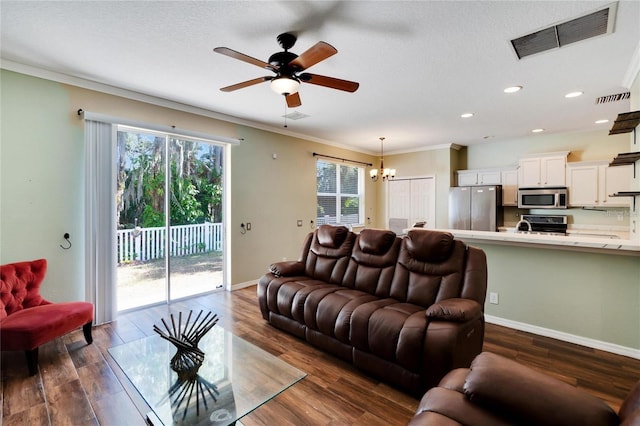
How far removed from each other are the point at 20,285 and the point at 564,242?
517 centimetres

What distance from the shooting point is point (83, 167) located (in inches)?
→ 127

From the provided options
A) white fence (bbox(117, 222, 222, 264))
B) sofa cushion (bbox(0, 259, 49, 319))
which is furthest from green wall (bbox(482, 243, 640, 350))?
sofa cushion (bbox(0, 259, 49, 319))

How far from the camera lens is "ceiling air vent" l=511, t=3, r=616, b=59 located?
210 cm

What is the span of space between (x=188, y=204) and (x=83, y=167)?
1.28m

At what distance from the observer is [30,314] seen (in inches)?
95.7

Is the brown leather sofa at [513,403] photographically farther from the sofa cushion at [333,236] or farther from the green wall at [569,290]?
the green wall at [569,290]

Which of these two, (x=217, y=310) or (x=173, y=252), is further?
(x=173, y=252)

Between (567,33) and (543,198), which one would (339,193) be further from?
(567,33)

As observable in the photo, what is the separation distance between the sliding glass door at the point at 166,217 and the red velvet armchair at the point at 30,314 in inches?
36.2

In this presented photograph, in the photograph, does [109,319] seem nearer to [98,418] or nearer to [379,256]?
[98,418]

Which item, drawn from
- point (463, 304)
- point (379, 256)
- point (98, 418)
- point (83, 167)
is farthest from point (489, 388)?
point (83, 167)

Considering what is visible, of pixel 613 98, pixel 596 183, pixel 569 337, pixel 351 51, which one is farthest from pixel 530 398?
pixel 596 183

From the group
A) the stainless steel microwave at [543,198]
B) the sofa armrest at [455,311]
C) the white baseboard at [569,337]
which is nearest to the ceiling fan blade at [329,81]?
the sofa armrest at [455,311]

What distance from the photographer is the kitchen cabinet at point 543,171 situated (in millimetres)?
5277
